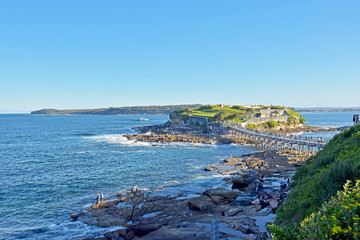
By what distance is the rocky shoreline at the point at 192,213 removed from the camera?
17312 millimetres

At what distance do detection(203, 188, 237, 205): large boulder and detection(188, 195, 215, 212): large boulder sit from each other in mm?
566

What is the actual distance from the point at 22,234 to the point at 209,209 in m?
13.6

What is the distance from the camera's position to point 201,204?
72.8ft

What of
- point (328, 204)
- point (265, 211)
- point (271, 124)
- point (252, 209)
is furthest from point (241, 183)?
point (271, 124)

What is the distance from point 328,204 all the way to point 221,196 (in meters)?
17.5

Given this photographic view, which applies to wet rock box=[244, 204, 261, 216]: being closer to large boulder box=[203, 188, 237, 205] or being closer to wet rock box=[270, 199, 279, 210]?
wet rock box=[270, 199, 279, 210]

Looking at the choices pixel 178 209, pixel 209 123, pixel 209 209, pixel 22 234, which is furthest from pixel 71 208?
pixel 209 123

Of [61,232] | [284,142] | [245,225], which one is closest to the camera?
[245,225]

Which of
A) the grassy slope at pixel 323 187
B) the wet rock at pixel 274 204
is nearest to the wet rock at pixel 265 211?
the wet rock at pixel 274 204

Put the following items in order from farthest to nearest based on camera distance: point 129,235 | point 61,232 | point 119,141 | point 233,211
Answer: point 119,141 → point 233,211 → point 61,232 → point 129,235

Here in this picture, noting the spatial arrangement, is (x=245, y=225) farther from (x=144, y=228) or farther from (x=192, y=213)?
(x=144, y=228)

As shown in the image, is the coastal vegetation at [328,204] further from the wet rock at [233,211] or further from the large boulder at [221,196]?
the large boulder at [221,196]

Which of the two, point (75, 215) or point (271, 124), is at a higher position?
point (271, 124)

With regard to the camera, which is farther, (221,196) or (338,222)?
(221,196)
